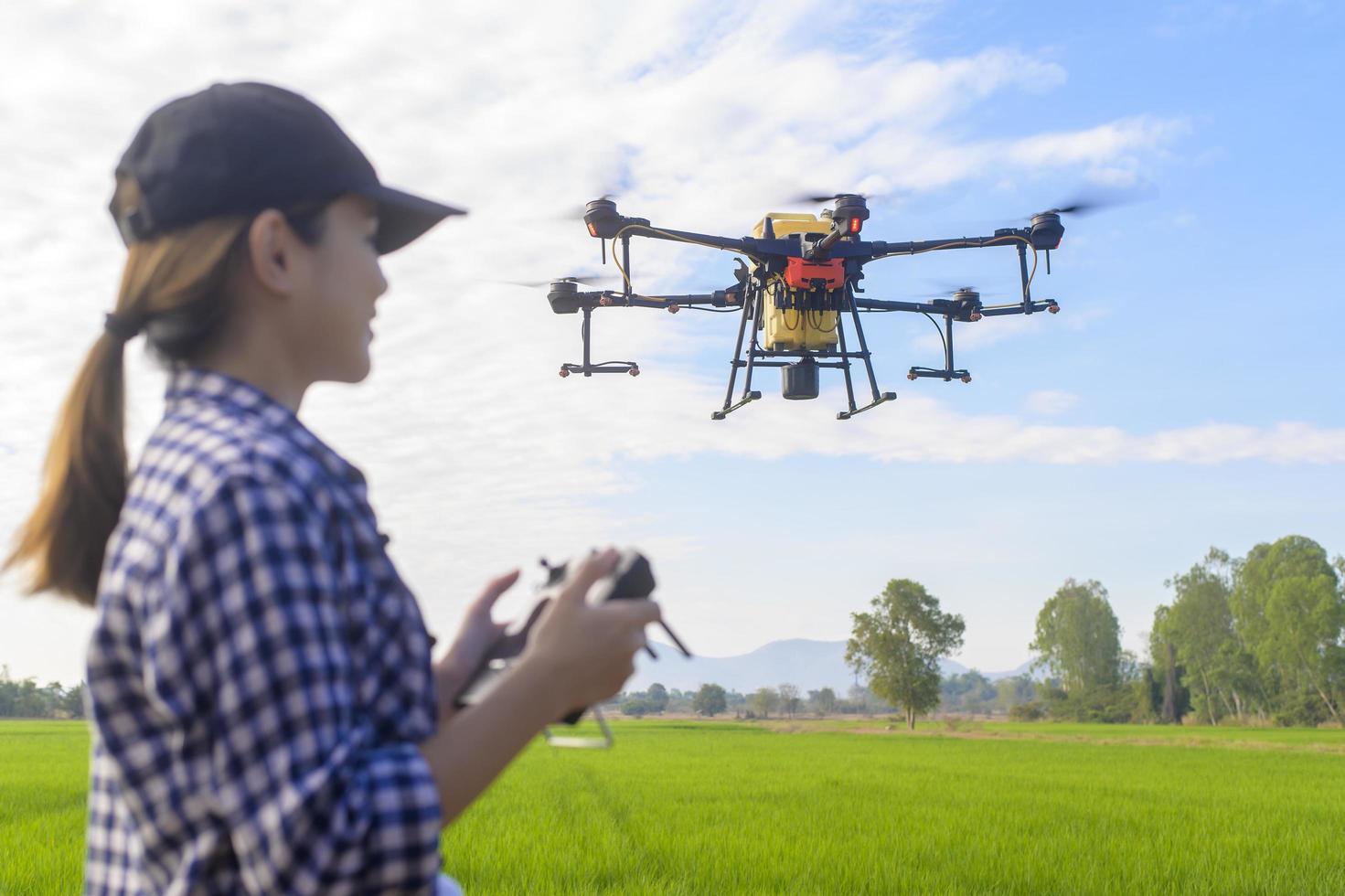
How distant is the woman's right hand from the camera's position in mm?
1229

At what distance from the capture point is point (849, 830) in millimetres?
9562

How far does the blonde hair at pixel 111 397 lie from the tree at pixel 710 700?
9947 cm

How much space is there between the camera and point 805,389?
475 inches

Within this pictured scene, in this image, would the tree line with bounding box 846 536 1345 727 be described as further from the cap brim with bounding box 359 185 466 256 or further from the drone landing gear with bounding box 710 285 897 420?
the cap brim with bounding box 359 185 466 256

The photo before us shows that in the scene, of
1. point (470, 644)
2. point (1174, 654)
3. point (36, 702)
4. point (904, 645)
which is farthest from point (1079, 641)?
point (470, 644)

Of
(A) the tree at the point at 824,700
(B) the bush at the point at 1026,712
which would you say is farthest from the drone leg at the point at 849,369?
(A) the tree at the point at 824,700

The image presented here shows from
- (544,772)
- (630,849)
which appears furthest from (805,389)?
(544,772)

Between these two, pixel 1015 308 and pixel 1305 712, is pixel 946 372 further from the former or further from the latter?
pixel 1305 712

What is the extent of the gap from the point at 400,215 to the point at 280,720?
74cm

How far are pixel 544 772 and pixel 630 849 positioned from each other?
356 inches

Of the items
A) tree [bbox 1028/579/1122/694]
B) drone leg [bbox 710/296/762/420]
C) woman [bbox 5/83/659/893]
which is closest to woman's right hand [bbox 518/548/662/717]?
woman [bbox 5/83/659/893]

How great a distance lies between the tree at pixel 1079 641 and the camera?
310 ft

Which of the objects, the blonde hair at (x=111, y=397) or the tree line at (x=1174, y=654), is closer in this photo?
the blonde hair at (x=111, y=397)

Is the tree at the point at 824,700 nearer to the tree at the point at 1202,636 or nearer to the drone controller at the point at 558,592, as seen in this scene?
the tree at the point at 1202,636
